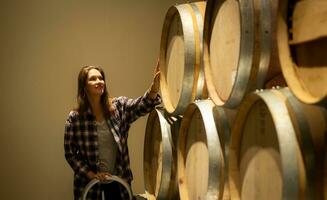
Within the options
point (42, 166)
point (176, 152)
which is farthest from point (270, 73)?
point (42, 166)

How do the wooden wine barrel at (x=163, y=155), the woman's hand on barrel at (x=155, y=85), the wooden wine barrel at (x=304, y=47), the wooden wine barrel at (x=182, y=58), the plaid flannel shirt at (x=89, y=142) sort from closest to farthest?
the wooden wine barrel at (x=304, y=47), the wooden wine barrel at (x=182, y=58), the wooden wine barrel at (x=163, y=155), the woman's hand on barrel at (x=155, y=85), the plaid flannel shirt at (x=89, y=142)

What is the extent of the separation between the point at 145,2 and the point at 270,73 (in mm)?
2382

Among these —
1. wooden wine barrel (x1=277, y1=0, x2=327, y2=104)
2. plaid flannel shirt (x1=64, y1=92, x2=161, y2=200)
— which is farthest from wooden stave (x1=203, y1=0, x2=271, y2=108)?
plaid flannel shirt (x1=64, y1=92, x2=161, y2=200)

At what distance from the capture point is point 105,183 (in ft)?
9.53

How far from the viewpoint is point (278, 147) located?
138 centimetres

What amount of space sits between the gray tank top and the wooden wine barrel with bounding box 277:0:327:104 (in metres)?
1.90

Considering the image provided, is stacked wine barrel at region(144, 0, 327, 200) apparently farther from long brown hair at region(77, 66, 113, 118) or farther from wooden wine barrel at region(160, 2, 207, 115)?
long brown hair at region(77, 66, 113, 118)

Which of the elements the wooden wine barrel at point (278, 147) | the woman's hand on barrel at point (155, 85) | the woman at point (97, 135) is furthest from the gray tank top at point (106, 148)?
the wooden wine barrel at point (278, 147)

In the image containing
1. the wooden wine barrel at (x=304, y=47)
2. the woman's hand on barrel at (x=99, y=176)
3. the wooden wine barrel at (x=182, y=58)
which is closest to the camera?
the wooden wine barrel at (x=304, y=47)

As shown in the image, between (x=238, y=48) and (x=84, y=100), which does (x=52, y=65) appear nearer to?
(x=84, y=100)

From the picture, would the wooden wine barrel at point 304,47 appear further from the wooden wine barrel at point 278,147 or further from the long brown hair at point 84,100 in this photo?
the long brown hair at point 84,100

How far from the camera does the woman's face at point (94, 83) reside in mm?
2984

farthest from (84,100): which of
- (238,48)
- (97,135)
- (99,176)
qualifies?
(238,48)

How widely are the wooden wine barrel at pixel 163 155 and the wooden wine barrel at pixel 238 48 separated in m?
0.63
